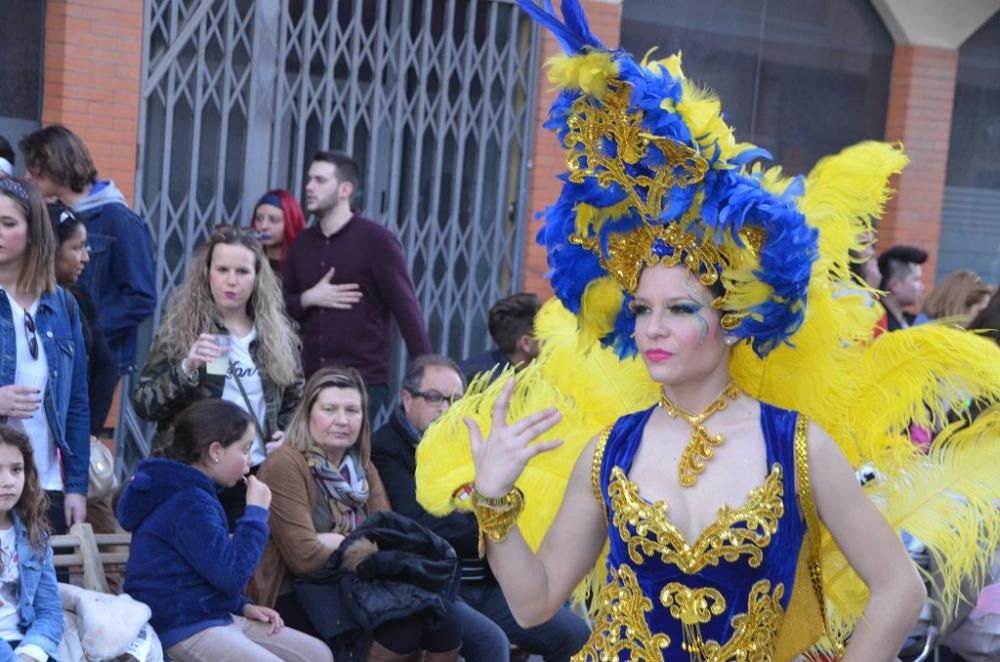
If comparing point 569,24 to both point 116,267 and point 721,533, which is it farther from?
point 116,267

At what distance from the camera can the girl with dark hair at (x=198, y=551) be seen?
5078 mm

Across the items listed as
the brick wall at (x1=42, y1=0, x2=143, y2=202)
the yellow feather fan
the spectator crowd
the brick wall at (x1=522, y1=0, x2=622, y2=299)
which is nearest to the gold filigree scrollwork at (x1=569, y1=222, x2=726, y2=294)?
the yellow feather fan

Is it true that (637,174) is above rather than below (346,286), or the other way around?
above

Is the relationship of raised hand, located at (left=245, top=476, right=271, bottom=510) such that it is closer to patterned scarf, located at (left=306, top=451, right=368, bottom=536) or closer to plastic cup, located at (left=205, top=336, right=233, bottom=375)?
patterned scarf, located at (left=306, top=451, right=368, bottom=536)

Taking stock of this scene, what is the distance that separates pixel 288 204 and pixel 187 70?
39.9 inches

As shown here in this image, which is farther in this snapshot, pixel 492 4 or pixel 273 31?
pixel 492 4

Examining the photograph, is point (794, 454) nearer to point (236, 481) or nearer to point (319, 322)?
point (236, 481)

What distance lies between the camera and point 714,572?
303 cm

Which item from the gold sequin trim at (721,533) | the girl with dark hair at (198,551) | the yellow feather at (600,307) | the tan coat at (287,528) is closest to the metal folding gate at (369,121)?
the tan coat at (287,528)

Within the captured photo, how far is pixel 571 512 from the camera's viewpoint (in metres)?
3.22

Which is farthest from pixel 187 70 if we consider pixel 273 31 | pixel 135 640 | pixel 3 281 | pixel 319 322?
pixel 135 640

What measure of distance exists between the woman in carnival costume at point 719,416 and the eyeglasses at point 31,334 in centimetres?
219

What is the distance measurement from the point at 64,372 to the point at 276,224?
2.43 m

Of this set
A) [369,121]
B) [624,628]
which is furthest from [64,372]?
[369,121]
